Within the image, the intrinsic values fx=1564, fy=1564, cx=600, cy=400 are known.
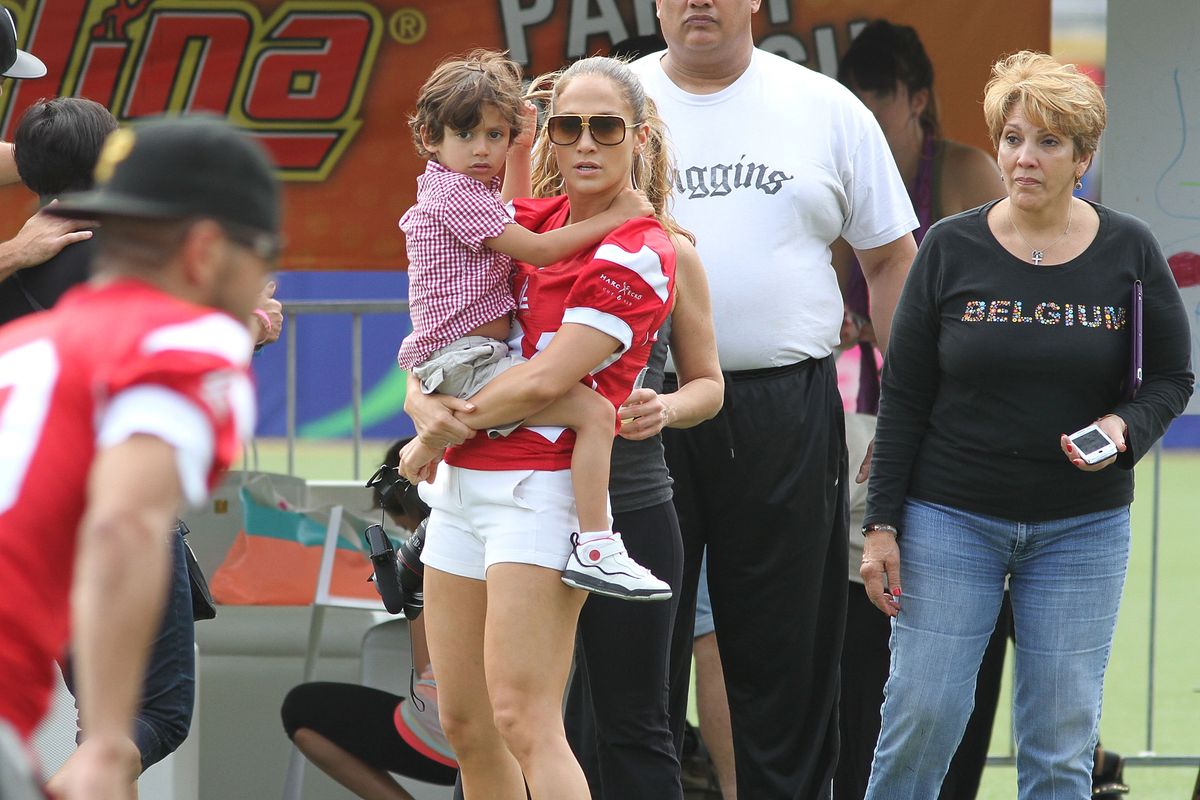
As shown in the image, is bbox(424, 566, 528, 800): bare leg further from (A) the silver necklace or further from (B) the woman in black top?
(A) the silver necklace

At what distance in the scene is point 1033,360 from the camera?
3102 millimetres

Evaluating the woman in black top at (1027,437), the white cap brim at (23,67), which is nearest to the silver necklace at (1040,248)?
the woman in black top at (1027,437)

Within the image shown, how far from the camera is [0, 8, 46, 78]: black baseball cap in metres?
3.57

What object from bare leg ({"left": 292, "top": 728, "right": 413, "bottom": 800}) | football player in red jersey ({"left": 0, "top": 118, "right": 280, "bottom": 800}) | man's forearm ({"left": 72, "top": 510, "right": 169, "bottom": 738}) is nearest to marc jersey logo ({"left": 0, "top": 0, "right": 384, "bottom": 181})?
bare leg ({"left": 292, "top": 728, "right": 413, "bottom": 800})

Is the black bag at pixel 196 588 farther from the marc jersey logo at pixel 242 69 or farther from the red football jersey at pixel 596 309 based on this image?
the marc jersey logo at pixel 242 69

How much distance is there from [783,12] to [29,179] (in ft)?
9.99

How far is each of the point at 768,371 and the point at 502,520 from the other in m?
1.02

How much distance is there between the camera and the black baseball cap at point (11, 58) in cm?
357

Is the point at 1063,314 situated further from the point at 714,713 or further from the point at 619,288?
the point at 714,713

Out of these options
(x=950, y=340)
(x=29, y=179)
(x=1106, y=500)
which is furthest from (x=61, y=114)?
(x=1106, y=500)

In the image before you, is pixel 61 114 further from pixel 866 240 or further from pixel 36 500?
pixel 866 240

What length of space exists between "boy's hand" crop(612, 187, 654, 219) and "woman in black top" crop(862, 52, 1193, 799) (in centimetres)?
69

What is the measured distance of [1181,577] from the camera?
10.5 meters

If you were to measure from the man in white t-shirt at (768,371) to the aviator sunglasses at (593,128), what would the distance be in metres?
0.71
